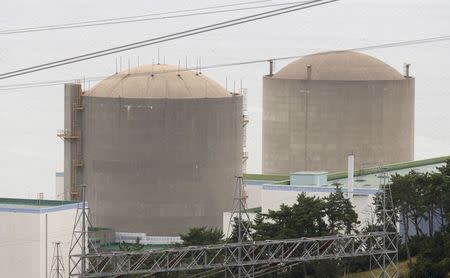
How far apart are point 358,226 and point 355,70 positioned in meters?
11.4

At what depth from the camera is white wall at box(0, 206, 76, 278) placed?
1623 inches

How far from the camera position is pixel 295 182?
4425 cm

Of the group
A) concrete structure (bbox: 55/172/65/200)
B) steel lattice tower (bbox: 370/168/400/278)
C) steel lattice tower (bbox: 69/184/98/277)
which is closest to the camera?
steel lattice tower (bbox: 69/184/98/277)

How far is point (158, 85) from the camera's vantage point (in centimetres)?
4584

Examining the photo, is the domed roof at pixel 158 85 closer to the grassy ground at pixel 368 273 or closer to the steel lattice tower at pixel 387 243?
the steel lattice tower at pixel 387 243

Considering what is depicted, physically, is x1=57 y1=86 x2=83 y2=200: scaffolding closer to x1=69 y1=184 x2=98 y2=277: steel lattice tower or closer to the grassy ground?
x1=69 y1=184 x2=98 y2=277: steel lattice tower

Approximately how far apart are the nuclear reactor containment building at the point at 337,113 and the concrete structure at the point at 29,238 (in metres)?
11.5

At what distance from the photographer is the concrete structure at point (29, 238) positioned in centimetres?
4122

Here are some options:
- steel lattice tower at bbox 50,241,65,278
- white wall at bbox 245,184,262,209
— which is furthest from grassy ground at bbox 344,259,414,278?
white wall at bbox 245,184,262,209

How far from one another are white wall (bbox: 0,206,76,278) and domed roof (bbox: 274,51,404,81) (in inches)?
482

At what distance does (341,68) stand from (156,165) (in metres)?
8.29

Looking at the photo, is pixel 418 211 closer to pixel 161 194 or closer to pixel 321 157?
pixel 161 194

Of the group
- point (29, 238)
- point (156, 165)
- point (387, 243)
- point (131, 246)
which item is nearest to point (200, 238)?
point (131, 246)

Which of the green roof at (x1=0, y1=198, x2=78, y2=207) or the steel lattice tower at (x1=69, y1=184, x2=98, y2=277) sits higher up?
the green roof at (x1=0, y1=198, x2=78, y2=207)
